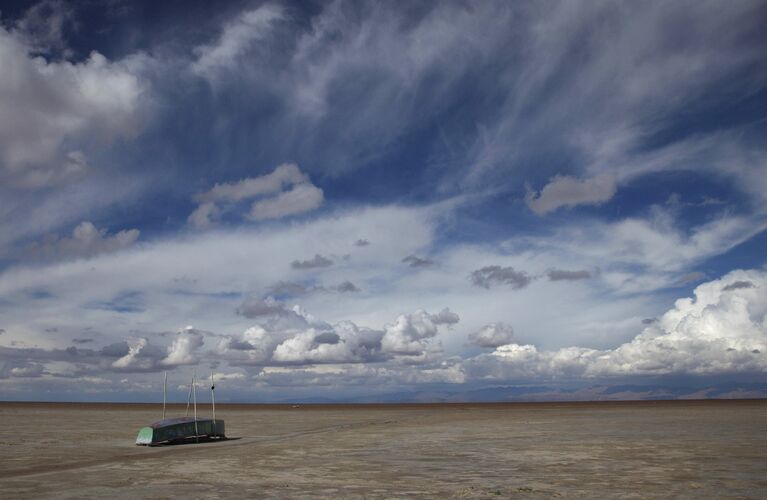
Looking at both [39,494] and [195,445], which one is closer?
[39,494]

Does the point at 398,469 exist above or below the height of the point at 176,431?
below

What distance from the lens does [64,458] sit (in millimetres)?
31562

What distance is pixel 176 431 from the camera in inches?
1615

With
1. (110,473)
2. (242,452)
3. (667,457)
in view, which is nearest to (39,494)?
(110,473)

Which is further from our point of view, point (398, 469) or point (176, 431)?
point (176, 431)

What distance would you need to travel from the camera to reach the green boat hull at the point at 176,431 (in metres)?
39.8

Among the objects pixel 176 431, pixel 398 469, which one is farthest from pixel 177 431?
pixel 398 469

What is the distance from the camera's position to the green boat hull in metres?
39.8

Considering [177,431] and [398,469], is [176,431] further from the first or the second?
[398,469]

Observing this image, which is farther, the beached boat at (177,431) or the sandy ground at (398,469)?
the beached boat at (177,431)

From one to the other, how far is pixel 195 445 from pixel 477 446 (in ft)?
59.6

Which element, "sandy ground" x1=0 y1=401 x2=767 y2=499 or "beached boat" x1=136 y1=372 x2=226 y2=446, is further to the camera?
"beached boat" x1=136 y1=372 x2=226 y2=446

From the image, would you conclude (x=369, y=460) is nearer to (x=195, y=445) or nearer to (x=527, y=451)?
(x=527, y=451)

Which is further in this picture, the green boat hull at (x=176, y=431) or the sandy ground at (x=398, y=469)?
the green boat hull at (x=176, y=431)
